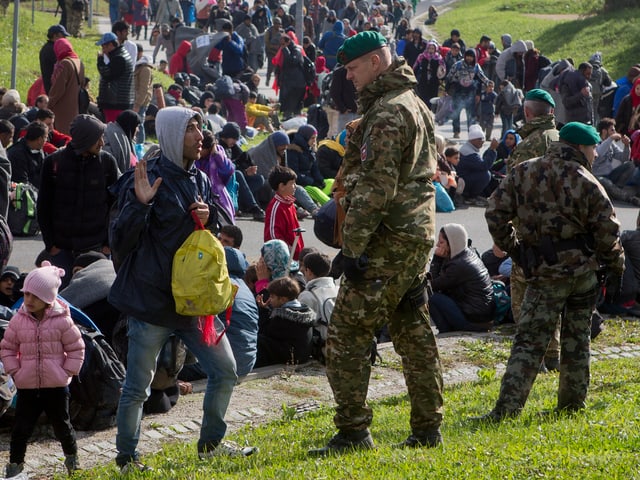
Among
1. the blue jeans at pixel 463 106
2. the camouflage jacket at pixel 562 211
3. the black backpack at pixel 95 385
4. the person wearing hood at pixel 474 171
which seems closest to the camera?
the camouflage jacket at pixel 562 211

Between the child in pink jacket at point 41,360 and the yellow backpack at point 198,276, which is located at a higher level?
the yellow backpack at point 198,276

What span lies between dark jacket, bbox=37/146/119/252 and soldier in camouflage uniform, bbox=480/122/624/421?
11.7 feet

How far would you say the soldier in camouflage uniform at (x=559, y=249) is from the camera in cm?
662

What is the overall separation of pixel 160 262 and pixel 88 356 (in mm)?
1635

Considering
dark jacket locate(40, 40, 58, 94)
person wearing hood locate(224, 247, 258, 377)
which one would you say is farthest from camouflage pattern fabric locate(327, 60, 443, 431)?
dark jacket locate(40, 40, 58, 94)

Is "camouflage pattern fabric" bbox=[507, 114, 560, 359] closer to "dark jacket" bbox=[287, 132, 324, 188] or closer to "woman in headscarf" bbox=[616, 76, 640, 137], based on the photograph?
"dark jacket" bbox=[287, 132, 324, 188]

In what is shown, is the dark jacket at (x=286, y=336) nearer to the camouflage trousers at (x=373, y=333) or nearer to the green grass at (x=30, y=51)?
the camouflage trousers at (x=373, y=333)

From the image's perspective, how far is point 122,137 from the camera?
430 inches

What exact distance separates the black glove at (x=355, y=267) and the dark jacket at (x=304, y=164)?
11.2 meters

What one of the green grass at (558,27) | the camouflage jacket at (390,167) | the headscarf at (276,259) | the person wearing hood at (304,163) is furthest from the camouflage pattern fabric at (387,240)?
the green grass at (558,27)

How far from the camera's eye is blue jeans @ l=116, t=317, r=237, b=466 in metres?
5.91

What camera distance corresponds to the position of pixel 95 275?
26.7ft

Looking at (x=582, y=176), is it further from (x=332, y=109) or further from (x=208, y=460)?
(x=332, y=109)

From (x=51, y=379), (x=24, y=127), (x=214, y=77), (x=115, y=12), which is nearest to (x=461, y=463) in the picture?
(x=51, y=379)
